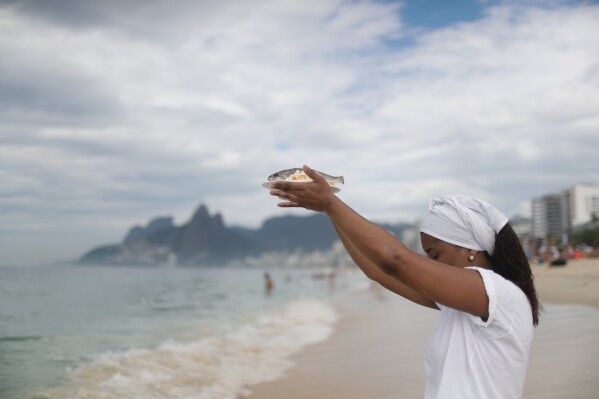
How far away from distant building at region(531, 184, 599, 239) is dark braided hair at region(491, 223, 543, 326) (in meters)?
97.4

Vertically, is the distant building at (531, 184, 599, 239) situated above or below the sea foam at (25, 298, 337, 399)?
above

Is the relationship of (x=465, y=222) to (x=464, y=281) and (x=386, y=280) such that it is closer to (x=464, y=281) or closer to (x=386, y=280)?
(x=464, y=281)

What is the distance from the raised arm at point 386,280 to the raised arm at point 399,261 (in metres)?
0.57

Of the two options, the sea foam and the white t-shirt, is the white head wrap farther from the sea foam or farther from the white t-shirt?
the sea foam

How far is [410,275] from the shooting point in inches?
70.3

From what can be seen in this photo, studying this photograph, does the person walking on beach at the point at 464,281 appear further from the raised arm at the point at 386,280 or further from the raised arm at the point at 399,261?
the raised arm at the point at 386,280

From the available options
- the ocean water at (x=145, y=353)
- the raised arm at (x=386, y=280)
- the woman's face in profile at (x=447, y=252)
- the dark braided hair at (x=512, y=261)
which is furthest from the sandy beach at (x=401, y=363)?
the woman's face in profile at (x=447, y=252)

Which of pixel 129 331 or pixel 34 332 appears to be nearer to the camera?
pixel 34 332

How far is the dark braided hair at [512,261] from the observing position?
2.03 metres

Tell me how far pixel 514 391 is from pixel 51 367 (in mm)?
9805

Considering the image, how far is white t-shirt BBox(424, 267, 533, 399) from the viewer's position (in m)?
1.86

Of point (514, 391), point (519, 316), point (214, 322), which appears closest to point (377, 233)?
point (519, 316)

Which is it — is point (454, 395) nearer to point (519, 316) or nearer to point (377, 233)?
point (519, 316)

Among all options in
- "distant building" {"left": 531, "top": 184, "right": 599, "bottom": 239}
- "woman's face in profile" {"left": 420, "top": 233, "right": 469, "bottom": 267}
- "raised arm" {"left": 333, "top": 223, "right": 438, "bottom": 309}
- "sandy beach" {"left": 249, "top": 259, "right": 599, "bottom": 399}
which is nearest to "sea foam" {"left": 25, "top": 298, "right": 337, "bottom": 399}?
"sandy beach" {"left": 249, "top": 259, "right": 599, "bottom": 399}
